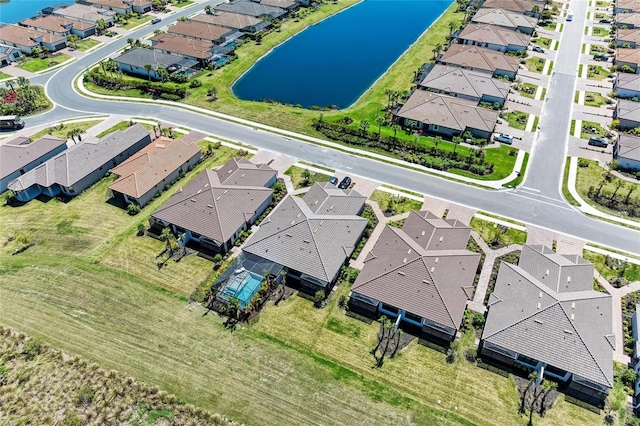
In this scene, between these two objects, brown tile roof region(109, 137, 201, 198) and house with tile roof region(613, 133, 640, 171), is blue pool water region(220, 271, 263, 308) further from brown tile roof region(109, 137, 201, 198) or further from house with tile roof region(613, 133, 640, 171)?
house with tile roof region(613, 133, 640, 171)

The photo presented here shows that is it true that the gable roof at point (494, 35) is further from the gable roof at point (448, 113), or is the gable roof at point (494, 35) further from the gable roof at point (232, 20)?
the gable roof at point (232, 20)

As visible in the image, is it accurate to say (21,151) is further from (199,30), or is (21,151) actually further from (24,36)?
(199,30)

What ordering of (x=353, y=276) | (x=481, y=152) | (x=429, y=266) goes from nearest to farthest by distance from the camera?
1. (x=429, y=266)
2. (x=353, y=276)
3. (x=481, y=152)

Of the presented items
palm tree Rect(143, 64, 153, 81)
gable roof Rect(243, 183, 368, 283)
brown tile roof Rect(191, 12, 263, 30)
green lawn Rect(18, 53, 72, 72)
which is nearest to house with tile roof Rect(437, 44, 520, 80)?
brown tile roof Rect(191, 12, 263, 30)

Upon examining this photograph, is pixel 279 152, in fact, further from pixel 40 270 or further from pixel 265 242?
pixel 40 270

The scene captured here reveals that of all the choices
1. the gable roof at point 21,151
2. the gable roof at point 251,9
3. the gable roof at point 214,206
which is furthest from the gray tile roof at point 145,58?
the gable roof at point 214,206

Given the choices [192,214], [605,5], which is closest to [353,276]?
[192,214]

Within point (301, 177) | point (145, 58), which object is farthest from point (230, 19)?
point (301, 177)
